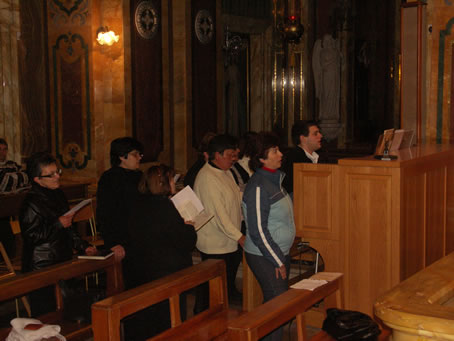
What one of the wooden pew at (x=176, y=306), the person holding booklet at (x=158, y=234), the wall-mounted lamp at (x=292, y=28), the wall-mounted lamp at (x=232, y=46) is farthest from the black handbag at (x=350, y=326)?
the wall-mounted lamp at (x=232, y=46)

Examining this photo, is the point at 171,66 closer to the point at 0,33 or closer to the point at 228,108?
the point at 0,33

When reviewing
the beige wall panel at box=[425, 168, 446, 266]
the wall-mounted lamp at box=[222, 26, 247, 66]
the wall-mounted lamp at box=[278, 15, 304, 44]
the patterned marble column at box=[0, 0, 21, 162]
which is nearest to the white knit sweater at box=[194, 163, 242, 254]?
the beige wall panel at box=[425, 168, 446, 266]

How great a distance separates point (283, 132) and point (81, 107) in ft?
20.2

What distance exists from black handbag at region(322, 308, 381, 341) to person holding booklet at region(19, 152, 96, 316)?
78.1 inches

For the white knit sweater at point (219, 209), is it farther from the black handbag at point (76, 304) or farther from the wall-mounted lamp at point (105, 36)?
the wall-mounted lamp at point (105, 36)

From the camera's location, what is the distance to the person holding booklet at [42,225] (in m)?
4.42

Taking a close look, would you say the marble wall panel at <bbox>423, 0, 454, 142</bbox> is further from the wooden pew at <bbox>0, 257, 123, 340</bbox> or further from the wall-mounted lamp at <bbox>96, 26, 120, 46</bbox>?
the wall-mounted lamp at <bbox>96, 26, 120, 46</bbox>

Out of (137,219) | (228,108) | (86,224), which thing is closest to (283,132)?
(228,108)

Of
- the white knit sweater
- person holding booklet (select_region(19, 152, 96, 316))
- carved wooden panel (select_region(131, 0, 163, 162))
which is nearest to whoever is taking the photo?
person holding booklet (select_region(19, 152, 96, 316))

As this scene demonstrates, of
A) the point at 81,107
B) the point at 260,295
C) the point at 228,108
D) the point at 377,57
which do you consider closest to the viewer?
the point at 260,295

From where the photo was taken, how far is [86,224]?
886 cm

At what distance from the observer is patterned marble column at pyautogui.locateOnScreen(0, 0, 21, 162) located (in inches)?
367

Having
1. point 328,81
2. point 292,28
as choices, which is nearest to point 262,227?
point 292,28

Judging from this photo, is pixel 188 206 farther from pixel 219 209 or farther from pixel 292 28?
pixel 292 28
